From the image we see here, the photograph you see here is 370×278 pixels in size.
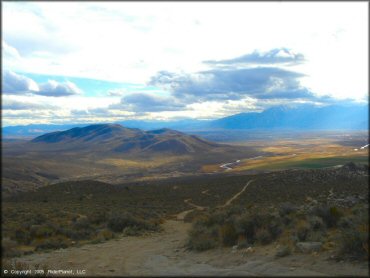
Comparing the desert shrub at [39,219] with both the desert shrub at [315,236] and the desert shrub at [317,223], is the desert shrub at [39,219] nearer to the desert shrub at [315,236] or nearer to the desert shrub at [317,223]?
the desert shrub at [317,223]

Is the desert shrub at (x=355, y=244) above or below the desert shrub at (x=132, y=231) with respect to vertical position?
above

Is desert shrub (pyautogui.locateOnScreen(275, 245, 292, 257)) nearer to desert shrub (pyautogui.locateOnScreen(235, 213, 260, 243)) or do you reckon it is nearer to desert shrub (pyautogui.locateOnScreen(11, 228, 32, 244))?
desert shrub (pyautogui.locateOnScreen(235, 213, 260, 243))

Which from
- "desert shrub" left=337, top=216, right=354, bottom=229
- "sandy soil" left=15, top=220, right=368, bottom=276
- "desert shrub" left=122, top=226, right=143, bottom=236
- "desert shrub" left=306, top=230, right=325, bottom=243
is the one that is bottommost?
"desert shrub" left=122, top=226, right=143, bottom=236

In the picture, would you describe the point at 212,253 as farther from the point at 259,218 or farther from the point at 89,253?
the point at 89,253

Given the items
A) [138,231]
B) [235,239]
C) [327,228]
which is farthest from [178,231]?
[327,228]

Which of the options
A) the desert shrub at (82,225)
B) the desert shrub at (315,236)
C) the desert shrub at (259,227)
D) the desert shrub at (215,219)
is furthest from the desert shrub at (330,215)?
the desert shrub at (82,225)

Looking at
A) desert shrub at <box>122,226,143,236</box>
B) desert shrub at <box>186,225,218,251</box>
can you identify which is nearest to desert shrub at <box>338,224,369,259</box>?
desert shrub at <box>186,225,218,251</box>
